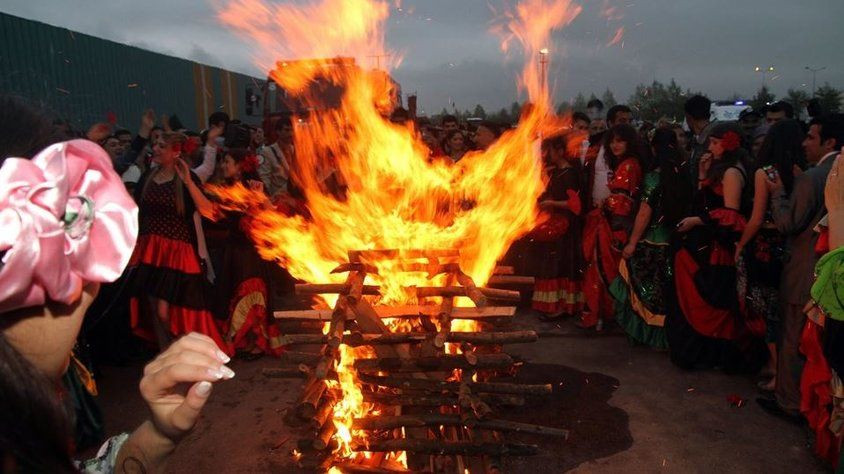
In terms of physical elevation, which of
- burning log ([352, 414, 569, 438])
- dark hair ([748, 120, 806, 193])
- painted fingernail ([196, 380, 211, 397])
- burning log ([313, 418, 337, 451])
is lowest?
burning log ([313, 418, 337, 451])

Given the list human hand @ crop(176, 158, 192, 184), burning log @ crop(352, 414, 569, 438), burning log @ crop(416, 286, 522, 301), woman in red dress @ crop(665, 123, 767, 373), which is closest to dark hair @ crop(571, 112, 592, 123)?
woman in red dress @ crop(665, 123, 767, 373)

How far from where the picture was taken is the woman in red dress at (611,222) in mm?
6672

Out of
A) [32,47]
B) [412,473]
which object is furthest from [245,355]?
[32,47]

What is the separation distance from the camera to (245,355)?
6457mm

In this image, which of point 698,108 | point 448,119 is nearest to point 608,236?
point 698,108

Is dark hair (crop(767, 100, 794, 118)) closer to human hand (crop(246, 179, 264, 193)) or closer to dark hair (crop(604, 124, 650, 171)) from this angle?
dark hair (crop(604, 124, 650, 171))

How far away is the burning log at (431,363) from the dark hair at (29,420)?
2.43 m

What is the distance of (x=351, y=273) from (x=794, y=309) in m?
3.60

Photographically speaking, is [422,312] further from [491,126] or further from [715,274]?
[491,126]

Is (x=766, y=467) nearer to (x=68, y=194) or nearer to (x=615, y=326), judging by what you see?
(x=615, y=326)

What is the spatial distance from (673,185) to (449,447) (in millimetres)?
4068

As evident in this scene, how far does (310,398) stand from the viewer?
3402 mm

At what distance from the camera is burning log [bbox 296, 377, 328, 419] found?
3342mm

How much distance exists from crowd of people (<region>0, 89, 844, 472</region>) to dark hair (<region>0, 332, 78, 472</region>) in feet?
→ 9.12
